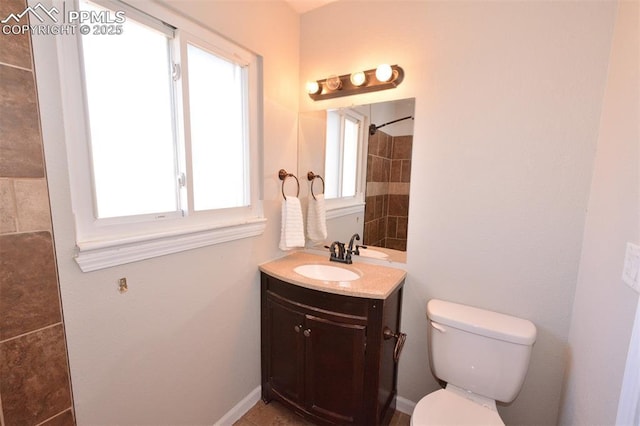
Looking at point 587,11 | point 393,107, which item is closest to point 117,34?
point 393,107

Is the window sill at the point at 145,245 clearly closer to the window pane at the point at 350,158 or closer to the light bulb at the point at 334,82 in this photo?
the window pane at the point at 350,158

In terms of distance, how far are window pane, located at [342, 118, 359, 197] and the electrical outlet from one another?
1213 millimetres

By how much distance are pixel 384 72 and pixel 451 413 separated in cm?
166

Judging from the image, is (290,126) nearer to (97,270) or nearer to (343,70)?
(343,70)

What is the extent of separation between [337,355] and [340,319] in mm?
200

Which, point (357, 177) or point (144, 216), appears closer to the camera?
point (144, 216)

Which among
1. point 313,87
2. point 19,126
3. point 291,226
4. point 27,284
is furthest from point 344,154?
point 27,284

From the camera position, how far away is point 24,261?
81 centimetres

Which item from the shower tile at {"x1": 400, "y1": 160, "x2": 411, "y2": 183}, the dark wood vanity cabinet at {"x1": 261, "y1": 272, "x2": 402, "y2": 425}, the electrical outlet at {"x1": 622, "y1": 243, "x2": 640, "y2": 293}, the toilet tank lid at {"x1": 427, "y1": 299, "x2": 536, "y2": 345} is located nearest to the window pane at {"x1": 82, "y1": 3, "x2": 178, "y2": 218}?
the dark wood vanity cabinet at {"x1": 261, "y1": 272, "x2": 402, "y2": 425}

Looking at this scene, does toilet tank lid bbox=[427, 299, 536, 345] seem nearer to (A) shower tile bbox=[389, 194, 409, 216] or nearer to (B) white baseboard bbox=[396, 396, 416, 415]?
(A) shower tile bbox=[389, 194, 409, 216]

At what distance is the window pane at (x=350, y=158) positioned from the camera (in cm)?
173

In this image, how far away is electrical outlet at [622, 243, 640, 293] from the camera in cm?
75

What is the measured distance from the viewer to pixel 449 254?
1.46m

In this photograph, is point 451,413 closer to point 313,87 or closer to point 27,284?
point 27,284
